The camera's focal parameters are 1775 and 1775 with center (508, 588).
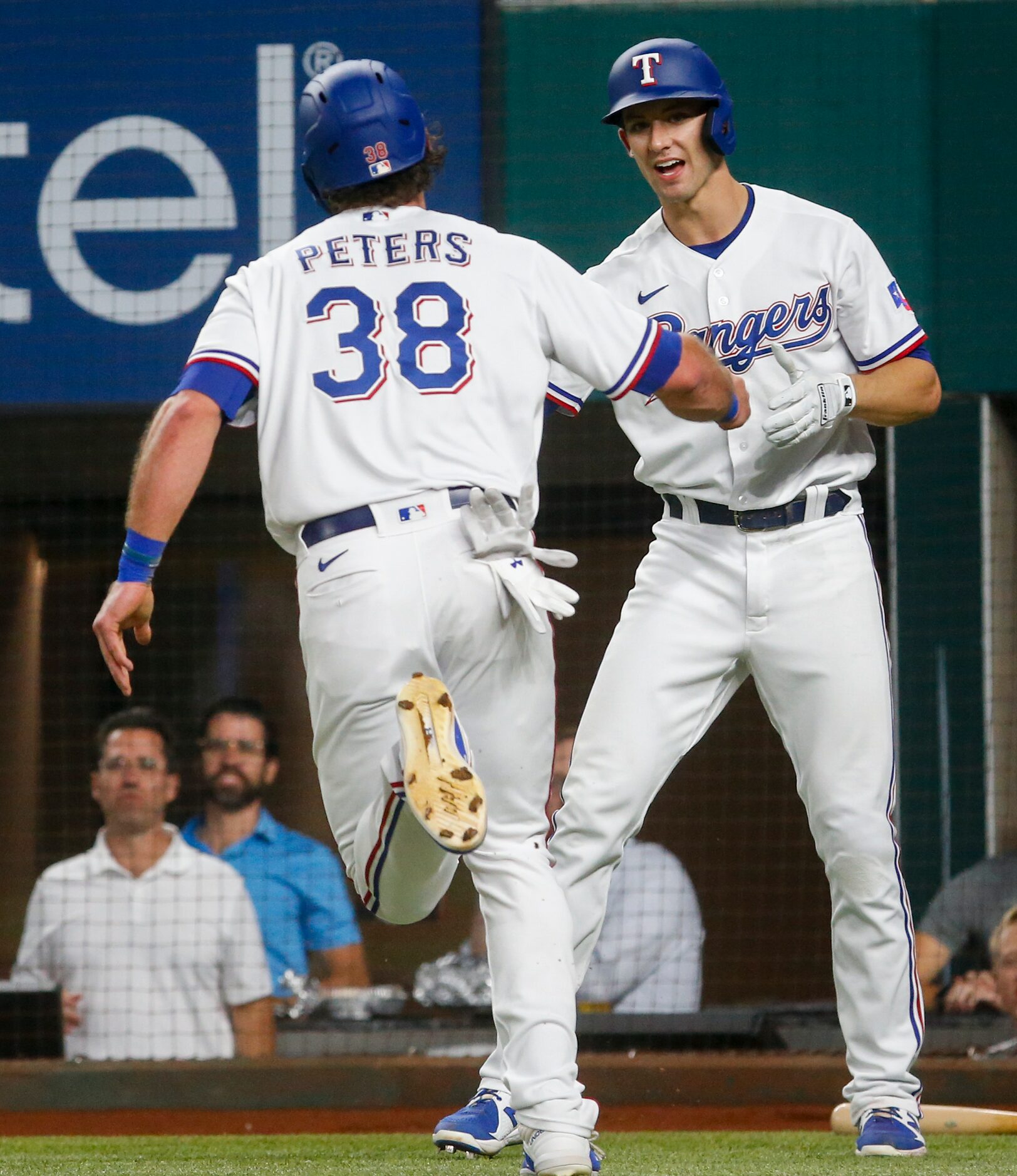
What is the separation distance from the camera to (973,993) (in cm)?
498

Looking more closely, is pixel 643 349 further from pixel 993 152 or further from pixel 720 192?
pixel 993 152

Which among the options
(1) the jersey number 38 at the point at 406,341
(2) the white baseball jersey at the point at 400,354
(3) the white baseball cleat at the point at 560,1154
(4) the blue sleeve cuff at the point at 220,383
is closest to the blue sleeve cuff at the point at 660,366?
(2) the white baseball jersey at the point at 400,354

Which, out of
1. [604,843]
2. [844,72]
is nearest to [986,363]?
[844,72]

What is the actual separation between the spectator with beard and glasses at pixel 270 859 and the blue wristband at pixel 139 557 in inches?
125

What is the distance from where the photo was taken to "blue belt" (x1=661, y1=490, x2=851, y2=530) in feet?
10.7

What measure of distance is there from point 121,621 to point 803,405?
1.24 m

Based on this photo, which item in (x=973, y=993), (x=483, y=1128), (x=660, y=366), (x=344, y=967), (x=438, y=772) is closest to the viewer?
(x=438, y=772)

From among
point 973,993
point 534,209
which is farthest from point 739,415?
point 534,209

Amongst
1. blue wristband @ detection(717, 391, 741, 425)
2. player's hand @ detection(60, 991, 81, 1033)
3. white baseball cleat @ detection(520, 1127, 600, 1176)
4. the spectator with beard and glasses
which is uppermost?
blue wristband @ detection(717, 391, 741, 425)

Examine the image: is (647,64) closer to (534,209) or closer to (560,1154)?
(560,1154)

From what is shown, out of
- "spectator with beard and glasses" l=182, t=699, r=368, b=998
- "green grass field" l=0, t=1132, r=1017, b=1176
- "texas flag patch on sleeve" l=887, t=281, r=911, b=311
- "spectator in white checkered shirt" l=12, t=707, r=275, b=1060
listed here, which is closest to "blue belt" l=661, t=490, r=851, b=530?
"texas flag patch on sleeve" l=887, t=281, r=911, b=311

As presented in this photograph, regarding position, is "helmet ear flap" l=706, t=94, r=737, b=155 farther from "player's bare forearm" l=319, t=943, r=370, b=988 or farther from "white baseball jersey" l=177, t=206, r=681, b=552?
"player's bare forearm" l=319, t=943, r=370, b=988

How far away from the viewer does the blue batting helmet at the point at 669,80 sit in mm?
3291

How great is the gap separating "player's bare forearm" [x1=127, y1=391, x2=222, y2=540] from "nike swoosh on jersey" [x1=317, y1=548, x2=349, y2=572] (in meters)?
0.21
